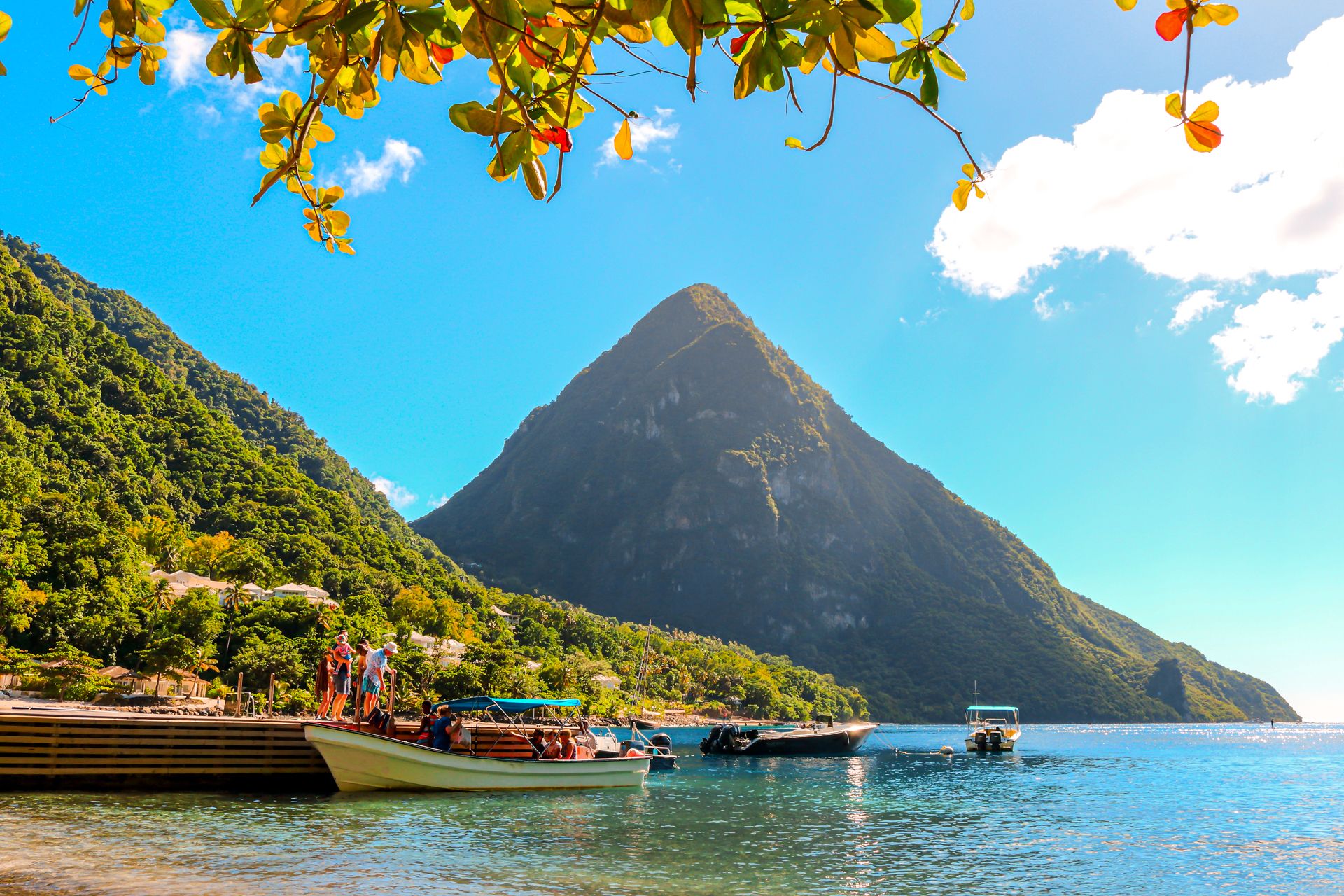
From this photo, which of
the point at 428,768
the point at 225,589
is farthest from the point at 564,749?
the point at 225,589

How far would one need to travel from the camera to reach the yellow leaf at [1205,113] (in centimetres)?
174

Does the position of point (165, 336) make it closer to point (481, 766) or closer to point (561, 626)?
point (561, 626)

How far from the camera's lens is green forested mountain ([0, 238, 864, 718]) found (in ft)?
150

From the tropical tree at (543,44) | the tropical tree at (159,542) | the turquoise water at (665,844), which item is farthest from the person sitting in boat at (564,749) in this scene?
the tropical tree at (159,542)

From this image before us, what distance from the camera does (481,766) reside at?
68.9ft

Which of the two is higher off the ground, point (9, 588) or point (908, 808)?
point (9, 588)

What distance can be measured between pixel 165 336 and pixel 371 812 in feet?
499

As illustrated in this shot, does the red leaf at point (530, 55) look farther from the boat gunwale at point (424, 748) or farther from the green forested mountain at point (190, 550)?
the green forested mountain at point (190, 550)

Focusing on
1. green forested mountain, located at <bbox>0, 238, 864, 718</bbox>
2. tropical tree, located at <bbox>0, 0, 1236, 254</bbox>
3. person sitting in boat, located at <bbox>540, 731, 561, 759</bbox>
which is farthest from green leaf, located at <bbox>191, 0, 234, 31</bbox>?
green forested mountain, located at <bbox>0, 238, 864, 718</bbox>

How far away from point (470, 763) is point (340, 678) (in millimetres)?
4226

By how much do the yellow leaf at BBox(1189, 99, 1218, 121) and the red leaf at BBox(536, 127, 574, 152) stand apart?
4.72ft

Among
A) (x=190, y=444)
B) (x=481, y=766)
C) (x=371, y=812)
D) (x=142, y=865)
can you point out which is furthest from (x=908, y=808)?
(x=190, y=444)

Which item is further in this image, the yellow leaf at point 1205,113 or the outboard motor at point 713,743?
the outboard motor at point 713,743

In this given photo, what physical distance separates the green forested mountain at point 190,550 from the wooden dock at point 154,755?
25.5 m
